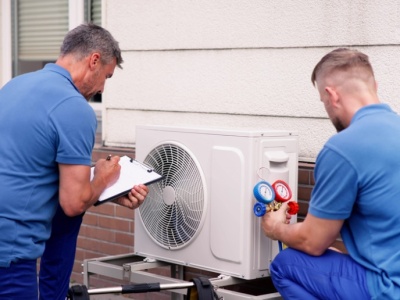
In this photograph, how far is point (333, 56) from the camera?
3771mm

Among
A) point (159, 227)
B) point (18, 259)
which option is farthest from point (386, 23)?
point (18, 259)

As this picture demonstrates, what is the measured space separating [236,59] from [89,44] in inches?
52.2

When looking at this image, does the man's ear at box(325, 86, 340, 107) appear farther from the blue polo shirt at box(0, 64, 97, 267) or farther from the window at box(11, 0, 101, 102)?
the window at box(11, 0, 101, 102)

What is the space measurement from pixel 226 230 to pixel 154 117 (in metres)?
1.64

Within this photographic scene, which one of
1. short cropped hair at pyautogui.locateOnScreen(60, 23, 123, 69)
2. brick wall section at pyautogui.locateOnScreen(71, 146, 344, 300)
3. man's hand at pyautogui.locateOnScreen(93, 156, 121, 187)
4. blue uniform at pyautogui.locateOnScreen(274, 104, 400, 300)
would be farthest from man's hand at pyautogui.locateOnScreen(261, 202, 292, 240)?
brick wall section at pyautogui.locateOnScreen(71, 146, 344, 300)

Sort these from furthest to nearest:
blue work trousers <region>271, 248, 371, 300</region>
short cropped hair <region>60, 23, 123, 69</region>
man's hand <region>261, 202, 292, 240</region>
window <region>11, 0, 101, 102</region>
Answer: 1. window <region>11, 0, 101, 102</region>
2. short cropped hair <region>60, 23, 123, 69</region>
3. man's hand <region>261, 202, 292, 240</region>
4. blue work trousers <region>271, 248, 371, 300</region>

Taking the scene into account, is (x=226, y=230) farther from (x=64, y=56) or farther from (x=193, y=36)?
(x=193, y=36)

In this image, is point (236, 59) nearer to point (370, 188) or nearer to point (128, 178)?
point (128, 178)

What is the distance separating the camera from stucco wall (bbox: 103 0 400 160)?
468cm

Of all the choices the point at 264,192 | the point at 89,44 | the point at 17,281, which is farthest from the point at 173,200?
the point at 17,281

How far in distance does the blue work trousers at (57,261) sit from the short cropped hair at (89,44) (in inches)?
32.4

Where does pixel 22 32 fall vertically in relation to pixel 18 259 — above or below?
above

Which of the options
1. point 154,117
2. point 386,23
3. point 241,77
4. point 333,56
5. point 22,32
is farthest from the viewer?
point 22,32

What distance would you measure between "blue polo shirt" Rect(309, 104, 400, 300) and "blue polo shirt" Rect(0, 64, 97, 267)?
3.53 feet
